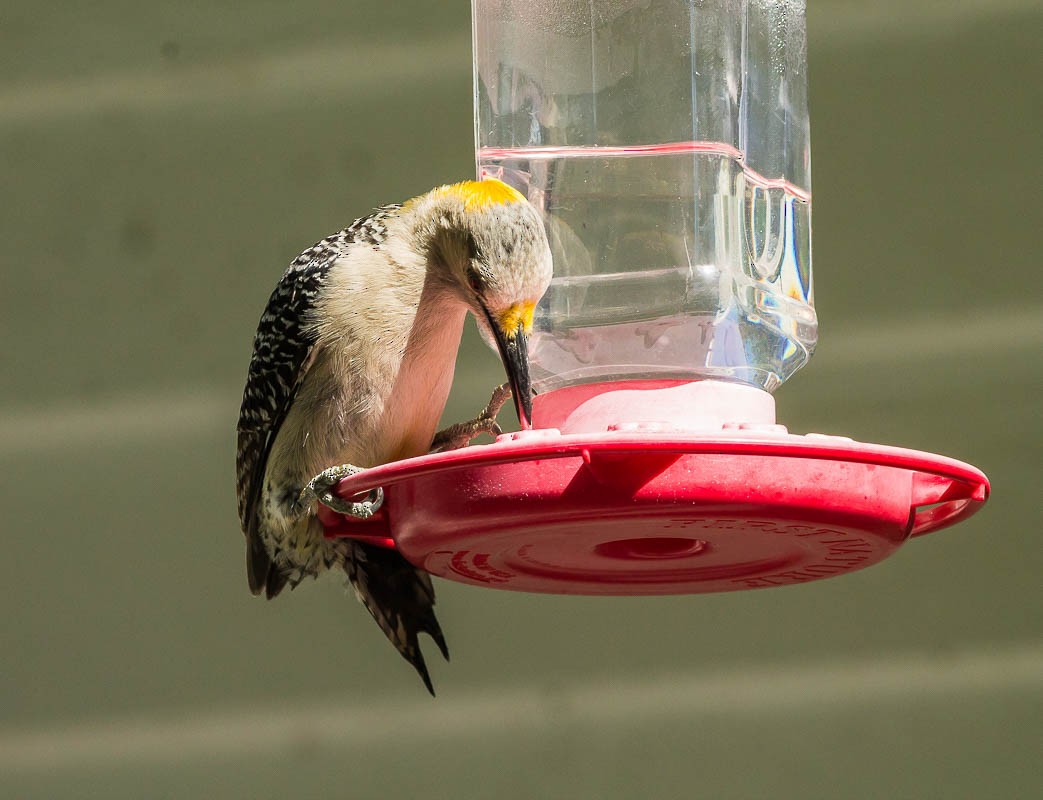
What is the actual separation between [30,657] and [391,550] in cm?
193

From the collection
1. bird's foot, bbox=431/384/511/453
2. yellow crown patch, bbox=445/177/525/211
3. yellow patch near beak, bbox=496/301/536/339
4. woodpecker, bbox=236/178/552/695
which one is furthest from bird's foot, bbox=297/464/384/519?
yellow crown patch, bbox=445/177/525/211

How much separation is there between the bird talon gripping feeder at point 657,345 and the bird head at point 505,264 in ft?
0.67

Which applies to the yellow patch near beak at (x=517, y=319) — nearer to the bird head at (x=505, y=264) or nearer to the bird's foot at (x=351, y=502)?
the bird head at (x=505, y=264)

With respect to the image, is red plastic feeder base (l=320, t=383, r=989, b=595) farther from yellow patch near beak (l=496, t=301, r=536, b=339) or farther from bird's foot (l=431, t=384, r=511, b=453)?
bird's foot (l=431, t=384, r=511, b=453)

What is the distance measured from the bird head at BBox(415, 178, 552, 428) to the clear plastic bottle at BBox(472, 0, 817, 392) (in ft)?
0.72

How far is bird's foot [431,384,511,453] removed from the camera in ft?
12.5

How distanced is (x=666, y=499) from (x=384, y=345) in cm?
127

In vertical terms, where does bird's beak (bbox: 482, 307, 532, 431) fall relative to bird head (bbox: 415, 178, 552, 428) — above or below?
below

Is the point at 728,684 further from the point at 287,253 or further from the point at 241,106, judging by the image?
the point at 241,106

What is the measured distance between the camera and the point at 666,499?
256 cm

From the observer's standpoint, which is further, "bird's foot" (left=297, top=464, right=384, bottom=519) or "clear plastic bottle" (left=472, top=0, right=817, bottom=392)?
"clear plastic bottle" (left=472, top=0, right=817, bottom=392)

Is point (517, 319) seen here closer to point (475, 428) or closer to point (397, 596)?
point (475, 428)

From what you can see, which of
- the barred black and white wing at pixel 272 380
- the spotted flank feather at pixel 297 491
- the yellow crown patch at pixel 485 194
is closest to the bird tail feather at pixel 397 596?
the spotted flank feather at pixel 297 491

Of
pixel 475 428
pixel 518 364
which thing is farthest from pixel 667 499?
pixel 475 428
